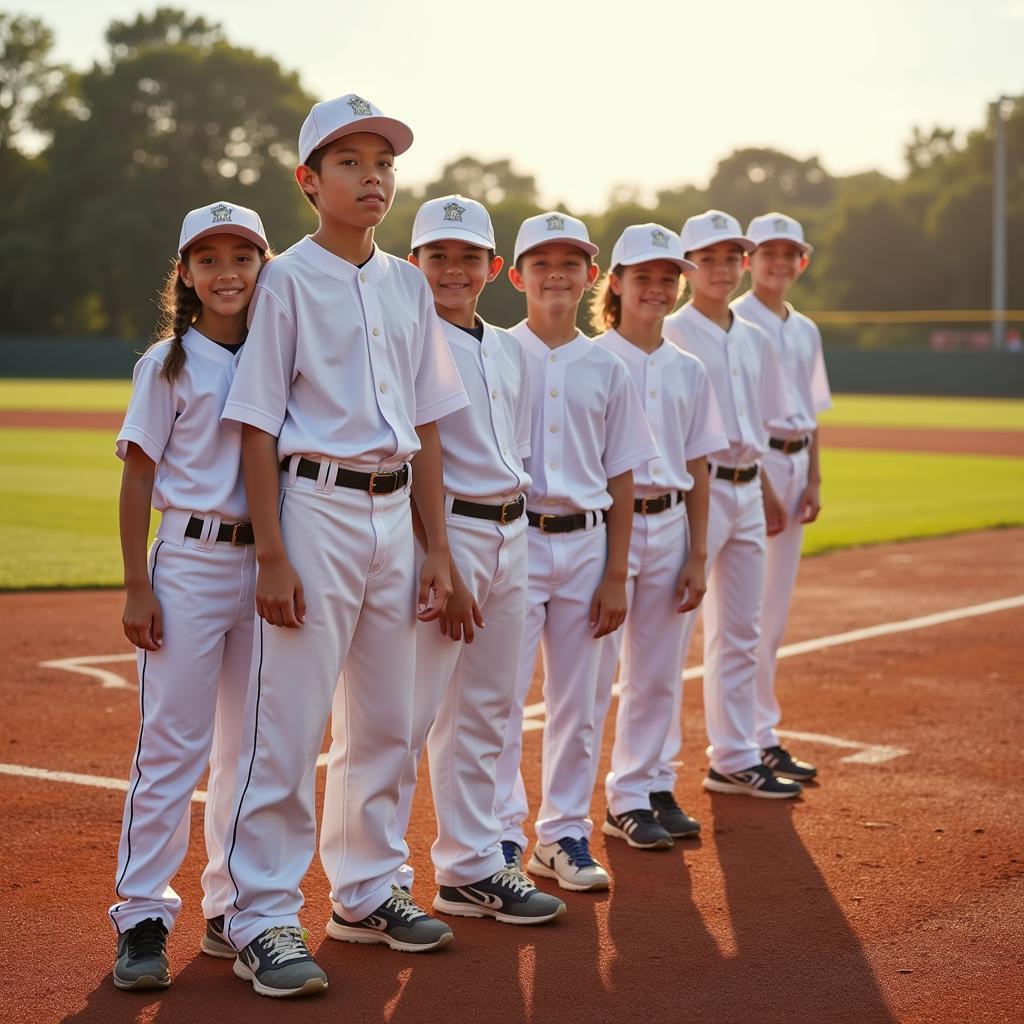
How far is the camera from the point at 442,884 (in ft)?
14.7

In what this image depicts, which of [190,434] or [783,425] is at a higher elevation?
[190,434]

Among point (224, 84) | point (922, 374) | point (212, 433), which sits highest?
point (224, 84)

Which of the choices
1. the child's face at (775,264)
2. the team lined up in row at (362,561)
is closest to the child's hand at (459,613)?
the team lined up in row at (362,561)

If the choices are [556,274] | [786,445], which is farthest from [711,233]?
[556,274]

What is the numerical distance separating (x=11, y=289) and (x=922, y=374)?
40.0 meters

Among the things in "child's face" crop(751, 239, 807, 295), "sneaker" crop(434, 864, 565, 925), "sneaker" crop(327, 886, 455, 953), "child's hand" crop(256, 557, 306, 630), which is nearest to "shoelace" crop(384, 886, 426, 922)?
"sneaker" crop(327, 886, 455, 953)

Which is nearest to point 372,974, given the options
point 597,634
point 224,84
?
point 597,634

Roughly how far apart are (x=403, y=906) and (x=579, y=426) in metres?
1.66

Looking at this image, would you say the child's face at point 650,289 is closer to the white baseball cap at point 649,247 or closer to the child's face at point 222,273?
the white baseball cap at point 649,247

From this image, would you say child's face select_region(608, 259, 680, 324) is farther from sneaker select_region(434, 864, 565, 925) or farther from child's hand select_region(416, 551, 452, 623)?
sneaker select_region(434, 864, 565, 925)

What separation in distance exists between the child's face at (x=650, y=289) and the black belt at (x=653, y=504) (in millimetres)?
646

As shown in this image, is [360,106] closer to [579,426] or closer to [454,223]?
[454,223]

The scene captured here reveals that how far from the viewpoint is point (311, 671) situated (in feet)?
12.6

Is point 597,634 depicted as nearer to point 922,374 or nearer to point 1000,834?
point 1000,834
